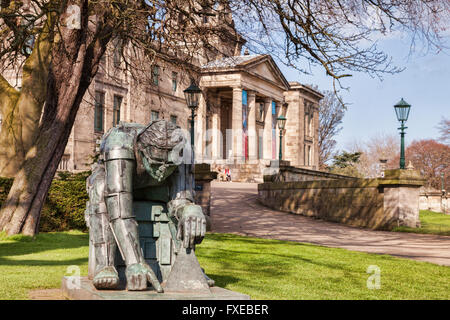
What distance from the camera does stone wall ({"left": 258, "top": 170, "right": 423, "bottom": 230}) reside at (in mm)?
19375

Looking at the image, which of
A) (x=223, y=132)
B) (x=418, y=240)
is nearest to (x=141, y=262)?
(x=418, y=240)

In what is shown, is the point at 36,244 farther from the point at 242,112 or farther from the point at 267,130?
the point at 267,130

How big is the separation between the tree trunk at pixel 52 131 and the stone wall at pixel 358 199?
11.6 m

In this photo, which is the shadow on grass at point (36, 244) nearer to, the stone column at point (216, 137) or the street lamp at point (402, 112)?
the street lamp at point (402, 112)

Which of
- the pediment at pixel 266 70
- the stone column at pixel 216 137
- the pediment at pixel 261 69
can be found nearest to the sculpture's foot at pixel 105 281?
the pediment at pixel 261 69

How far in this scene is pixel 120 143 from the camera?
179 inches

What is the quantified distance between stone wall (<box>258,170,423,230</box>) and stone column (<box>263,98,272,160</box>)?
38.5m

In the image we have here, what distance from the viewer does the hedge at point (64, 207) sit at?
1530 cm

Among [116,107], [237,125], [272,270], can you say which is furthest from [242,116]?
[272,270]

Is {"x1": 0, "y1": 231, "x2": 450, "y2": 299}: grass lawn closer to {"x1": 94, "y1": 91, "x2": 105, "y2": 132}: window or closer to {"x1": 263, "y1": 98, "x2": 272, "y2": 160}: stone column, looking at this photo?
{"x1": 94, "y1": 91, "x2": 105, "y2": 132}: window

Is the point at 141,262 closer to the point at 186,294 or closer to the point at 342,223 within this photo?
the point at 186,294

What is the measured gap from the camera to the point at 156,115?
50.9 metres

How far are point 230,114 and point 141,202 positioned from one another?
6237cm

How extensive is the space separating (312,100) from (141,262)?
7483 cm
